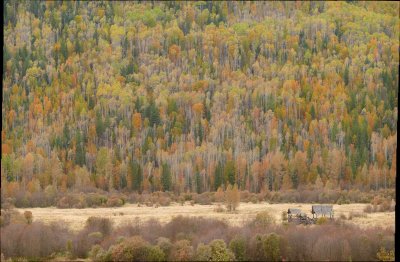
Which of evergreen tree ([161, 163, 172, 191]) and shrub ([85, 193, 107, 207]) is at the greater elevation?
evergreen tree ([161, 163, 172, 191])

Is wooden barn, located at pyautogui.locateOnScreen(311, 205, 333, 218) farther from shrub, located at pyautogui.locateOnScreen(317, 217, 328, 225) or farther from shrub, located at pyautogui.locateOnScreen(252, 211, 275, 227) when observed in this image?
shrub, located at pyautogui.locateOnScreen(252, 211, 275, 227)

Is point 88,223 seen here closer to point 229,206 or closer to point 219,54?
point 229,206

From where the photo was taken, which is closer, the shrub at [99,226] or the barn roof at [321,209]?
the shrub at [99,226]

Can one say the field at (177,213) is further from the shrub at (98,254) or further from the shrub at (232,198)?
the shrub at (98,254)

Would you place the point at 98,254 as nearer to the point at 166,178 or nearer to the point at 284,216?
the point at 166,178

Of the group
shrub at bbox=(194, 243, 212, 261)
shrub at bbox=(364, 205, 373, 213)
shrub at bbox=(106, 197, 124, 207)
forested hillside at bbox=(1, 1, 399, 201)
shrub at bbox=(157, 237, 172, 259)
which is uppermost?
forested hillside at bbox=(1, 1, 399, 201)

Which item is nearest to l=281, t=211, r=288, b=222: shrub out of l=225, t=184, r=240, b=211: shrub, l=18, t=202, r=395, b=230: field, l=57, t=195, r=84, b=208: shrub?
l=18, t=202, r=395, b=230: field

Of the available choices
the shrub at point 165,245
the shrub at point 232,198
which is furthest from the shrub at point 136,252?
the shrub at point 232,198
